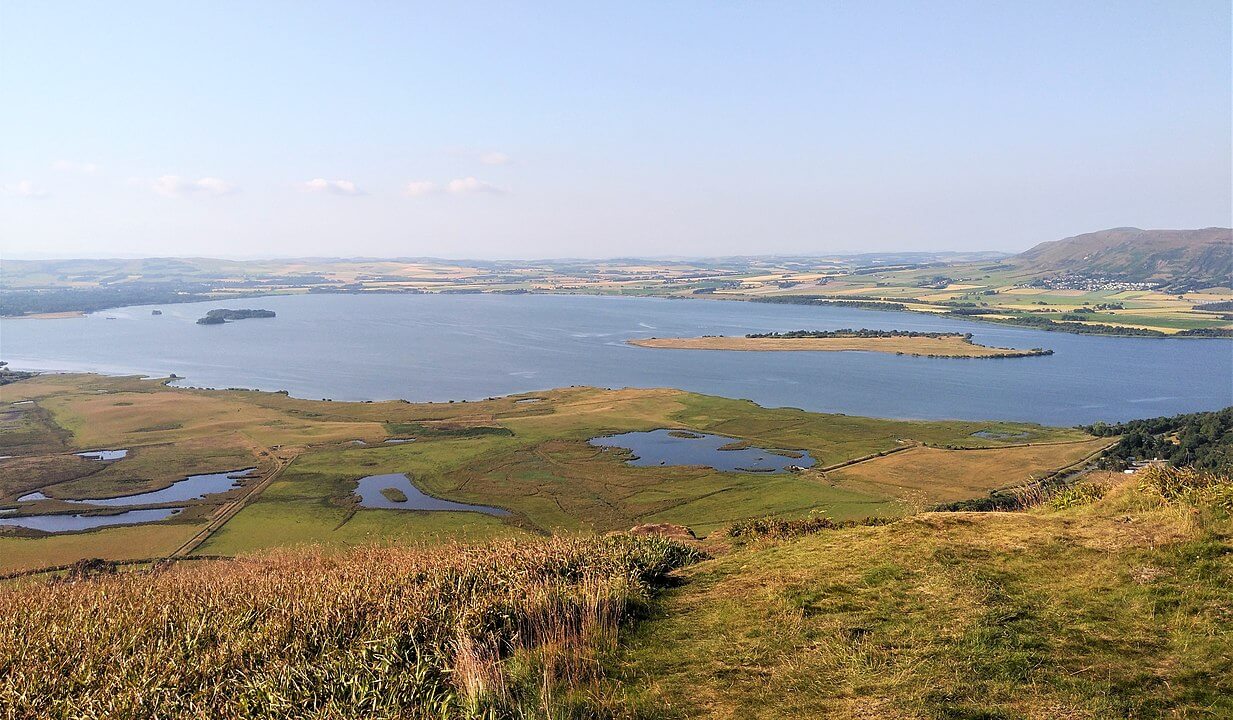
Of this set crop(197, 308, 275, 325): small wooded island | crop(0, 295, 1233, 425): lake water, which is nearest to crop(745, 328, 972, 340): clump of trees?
crop(0, 295, 1233, 425): lake water

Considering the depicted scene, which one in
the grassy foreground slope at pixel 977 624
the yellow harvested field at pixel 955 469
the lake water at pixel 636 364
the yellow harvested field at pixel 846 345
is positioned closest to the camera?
the grassy foreground slope at pixel 977 624

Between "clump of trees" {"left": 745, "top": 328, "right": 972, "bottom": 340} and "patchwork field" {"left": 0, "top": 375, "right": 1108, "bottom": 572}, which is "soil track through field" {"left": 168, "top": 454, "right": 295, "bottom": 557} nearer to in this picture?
"patchwork field" {"left": 0, "top": 375, "right": 1108, "bottom": 572}

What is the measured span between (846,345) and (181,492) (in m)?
93.5

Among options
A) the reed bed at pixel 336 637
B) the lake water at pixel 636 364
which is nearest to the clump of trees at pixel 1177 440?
the lake water at pixel 636 364

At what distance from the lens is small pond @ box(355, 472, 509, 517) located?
42156mm

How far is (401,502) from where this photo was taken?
4344 cm

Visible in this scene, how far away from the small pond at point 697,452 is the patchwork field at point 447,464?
1308 millimetres

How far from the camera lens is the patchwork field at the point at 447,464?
3825cm

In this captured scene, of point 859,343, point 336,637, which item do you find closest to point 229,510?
point 336,637

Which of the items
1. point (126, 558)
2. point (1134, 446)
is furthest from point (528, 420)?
point (1134, 446)

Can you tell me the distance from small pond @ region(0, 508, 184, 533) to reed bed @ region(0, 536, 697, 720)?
36.2 meters

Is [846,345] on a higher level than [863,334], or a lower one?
lower

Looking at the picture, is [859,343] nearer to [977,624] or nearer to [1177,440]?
[1177,440]

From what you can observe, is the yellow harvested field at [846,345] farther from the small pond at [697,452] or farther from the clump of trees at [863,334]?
the small pond at [697,452]
